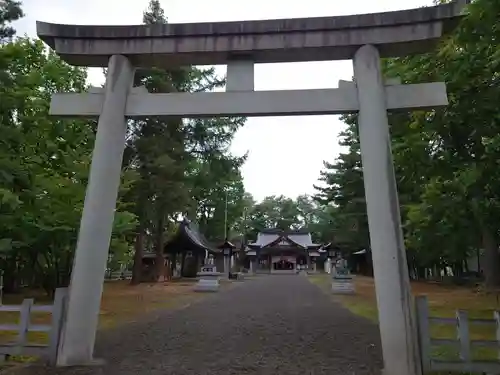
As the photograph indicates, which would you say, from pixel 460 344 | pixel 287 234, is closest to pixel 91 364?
pixel 460 344

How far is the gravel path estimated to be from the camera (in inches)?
262

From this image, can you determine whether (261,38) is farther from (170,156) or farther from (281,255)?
(281,255)

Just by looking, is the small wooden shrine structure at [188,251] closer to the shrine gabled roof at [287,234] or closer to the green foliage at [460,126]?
the shrine gabled roof at [287,234]

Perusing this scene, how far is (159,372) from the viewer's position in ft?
21.0

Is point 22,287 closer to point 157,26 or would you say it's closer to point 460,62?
point 157,26

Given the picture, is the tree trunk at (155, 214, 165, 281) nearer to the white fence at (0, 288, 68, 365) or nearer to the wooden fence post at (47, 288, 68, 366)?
the white fence at (0, 288, 68, 365)

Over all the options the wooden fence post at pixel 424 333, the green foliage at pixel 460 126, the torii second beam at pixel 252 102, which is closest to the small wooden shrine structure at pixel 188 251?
the green foliage at pixel 460 126

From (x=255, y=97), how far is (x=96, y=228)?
3.22 m

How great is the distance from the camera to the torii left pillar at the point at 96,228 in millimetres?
6707

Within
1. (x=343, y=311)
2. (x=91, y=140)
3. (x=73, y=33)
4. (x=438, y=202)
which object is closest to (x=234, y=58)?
(x=73, y=33)

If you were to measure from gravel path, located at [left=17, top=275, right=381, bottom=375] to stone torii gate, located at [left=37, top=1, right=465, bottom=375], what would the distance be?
92cm

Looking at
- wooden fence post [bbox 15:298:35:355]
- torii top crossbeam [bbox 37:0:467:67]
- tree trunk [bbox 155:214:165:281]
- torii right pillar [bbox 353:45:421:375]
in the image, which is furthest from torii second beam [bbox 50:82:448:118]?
tree trunk [bbox 155:214:165:281]

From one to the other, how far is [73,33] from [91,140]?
13042 millimetres

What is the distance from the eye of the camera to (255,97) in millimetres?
7305
